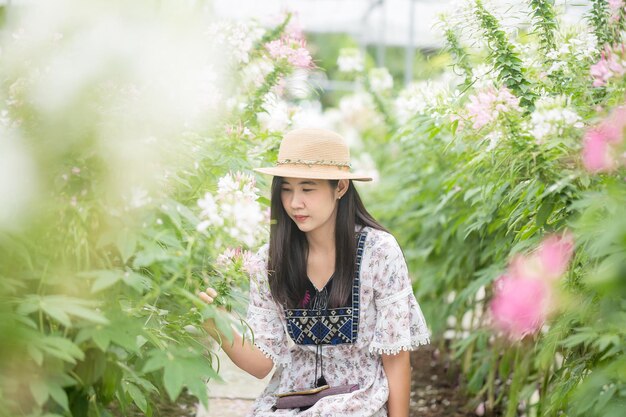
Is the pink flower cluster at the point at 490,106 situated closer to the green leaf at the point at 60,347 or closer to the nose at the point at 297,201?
the nose at the point at 297,201

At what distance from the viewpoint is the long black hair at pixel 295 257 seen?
2.69m

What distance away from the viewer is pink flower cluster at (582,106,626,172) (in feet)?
5.95

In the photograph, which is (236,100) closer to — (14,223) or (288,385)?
(288,385)

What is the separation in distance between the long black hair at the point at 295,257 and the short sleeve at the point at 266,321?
43 mm

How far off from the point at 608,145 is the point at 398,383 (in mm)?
1151

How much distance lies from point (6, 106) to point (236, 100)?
5.85 feet

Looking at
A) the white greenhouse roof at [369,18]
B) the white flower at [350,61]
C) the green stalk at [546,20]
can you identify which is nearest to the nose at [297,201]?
the green stalk at [546,20]

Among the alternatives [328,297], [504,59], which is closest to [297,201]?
[328,297]

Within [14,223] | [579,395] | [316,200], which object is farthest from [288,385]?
[14,223]

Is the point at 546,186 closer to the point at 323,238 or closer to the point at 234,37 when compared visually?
the point at 323,238

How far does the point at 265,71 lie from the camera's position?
11.6 ft

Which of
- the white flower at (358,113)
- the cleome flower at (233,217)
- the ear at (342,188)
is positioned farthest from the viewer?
the white flower at (358,113)

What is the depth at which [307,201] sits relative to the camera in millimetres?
2615

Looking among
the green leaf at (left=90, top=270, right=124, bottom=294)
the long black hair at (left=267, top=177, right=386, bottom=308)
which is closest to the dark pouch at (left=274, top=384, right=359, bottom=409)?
the long black hair at (left=267, top=177, right=386, bottom=308)
